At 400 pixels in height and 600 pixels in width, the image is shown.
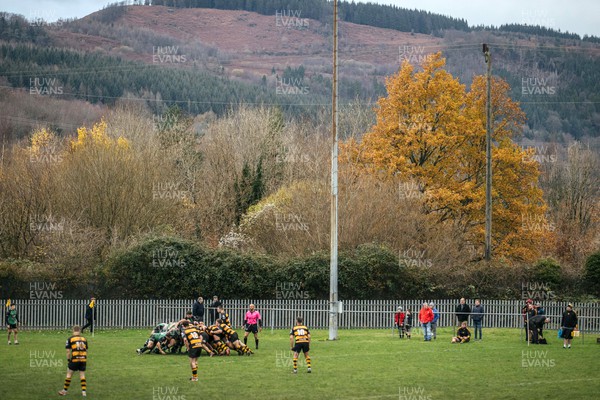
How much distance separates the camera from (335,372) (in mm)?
24156

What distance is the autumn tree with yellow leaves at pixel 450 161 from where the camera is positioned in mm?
49062

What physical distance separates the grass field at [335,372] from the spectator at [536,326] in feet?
1.86

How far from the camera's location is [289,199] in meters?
51.2

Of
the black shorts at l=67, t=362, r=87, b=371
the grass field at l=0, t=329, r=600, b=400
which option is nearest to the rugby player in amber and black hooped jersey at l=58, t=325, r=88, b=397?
the black shorts at l=67, t=362, r=87, b=371

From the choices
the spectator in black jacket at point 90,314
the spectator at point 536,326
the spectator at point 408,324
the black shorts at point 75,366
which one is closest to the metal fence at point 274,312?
the spectator in black jacket at point 90,314

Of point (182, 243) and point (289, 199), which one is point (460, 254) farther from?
point (182, 243)

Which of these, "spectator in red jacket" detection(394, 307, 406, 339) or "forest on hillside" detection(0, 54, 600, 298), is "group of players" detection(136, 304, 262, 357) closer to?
"spectator in red jacket" detection(394, 307, 406, 339)

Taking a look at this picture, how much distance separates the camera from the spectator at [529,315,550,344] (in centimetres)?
3193

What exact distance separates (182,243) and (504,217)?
18.6 metres

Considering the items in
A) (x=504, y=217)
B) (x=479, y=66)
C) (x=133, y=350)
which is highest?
(x=479, y=66)

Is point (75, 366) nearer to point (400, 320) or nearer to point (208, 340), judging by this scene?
point (208, 340)

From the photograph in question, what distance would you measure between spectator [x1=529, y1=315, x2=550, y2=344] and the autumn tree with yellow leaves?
1604cm

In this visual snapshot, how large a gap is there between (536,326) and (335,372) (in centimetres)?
1119

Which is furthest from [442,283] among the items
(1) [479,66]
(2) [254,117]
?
(1) [479,66]
